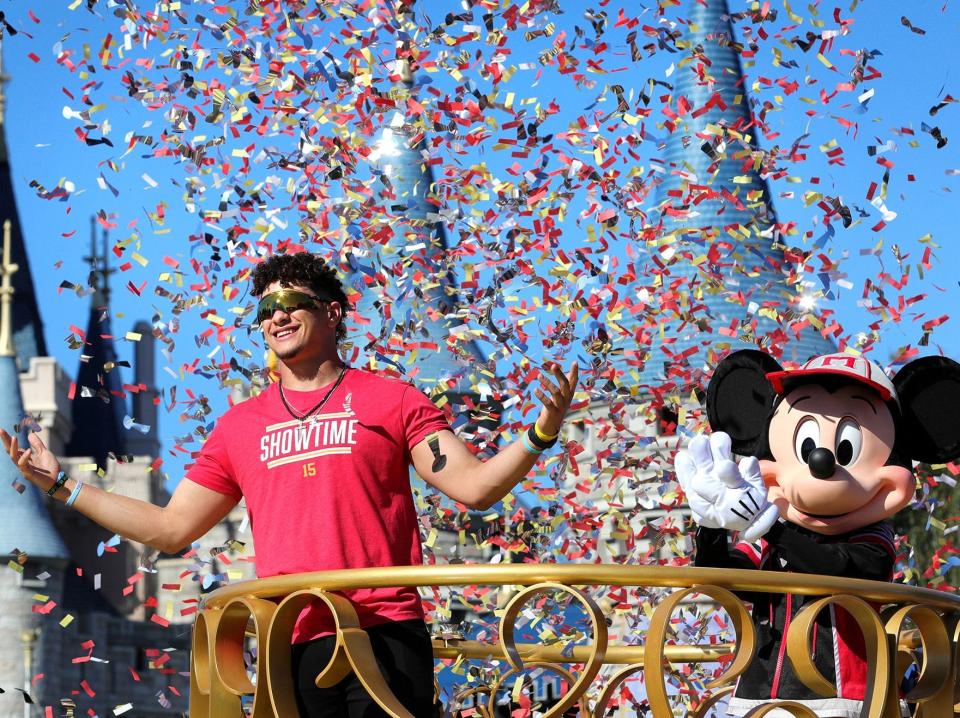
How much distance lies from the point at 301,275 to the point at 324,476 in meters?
0.54

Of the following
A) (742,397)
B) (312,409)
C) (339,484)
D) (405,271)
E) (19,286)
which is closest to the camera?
(339,484)

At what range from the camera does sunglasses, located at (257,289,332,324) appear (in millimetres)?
3820

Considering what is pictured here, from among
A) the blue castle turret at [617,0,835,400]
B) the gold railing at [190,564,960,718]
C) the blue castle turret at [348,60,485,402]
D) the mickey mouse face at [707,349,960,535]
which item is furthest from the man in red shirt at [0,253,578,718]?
the blue castle turret at [617,0,835,400]

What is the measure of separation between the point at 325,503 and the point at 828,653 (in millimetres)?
1292

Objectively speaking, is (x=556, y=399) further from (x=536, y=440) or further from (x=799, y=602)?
(x=799, y=602)

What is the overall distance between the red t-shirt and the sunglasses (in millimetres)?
193

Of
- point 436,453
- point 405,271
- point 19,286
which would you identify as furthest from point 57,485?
point 19,286

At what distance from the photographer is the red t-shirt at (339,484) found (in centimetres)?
354

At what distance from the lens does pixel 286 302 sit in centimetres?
382

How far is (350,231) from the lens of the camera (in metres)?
6.42

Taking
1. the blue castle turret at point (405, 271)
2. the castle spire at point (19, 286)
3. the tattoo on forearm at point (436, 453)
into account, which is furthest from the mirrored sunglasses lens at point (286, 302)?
the castle spire at point (19, 286)

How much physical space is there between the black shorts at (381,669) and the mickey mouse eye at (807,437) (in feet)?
4.19

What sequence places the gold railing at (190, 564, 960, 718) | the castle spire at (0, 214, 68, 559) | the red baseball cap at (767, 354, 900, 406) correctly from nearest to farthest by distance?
the gold railing at (190, 564, 960, 718) < the red baseball cap at (767, 354, 900, 406) < the castle spire at (0, 214, 68, 559)

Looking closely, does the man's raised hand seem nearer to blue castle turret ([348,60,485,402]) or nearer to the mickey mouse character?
the mickey mouse character
